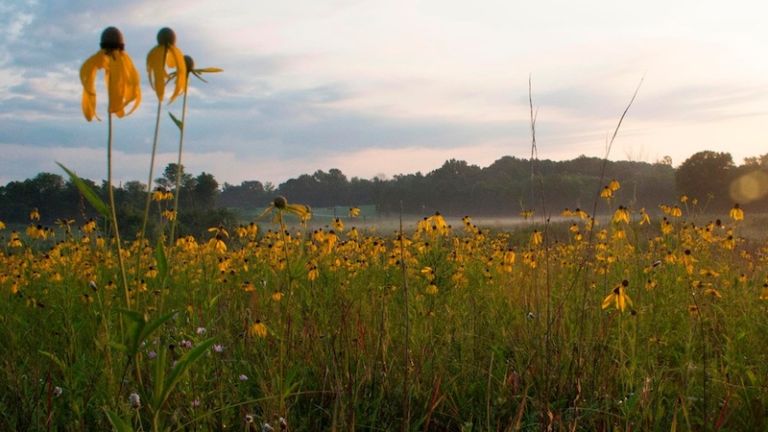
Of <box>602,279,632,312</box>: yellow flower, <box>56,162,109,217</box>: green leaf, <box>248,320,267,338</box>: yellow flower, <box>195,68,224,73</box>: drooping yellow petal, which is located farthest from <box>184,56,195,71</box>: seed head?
<box>602,279,632,312</box>: yellow flower

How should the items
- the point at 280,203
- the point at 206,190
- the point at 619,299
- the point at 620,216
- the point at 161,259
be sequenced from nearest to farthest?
the point at 161,259
the point at 280,203
the point at 619,299
the point at 620,216
the point at 206,190

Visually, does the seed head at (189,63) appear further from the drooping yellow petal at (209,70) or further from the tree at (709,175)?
the tree at (709,175)

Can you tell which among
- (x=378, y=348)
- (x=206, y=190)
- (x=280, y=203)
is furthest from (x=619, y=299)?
(x=206, y=190)

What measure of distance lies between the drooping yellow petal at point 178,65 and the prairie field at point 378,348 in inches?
13.2

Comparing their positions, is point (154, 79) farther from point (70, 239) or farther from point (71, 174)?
point (70, 239)

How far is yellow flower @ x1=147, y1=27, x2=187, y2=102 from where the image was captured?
124 cm

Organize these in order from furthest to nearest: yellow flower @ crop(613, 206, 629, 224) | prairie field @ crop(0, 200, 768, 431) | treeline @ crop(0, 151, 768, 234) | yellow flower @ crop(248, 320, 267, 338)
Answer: treeline @ crop(0, 151, 768, 234), yellow flower @ crop(613, 206, 629, 224), yellow flower @ crop(248, 320, 267, 338), prairie field @ crop(0, 200, 768, 431)

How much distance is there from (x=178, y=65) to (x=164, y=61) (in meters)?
0.03

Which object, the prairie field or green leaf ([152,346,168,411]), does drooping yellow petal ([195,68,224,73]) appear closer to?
the prairie field

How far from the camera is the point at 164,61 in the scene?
4.10 feet

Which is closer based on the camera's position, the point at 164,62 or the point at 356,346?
the point at 164,62

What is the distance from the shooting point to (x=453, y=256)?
5195 mm

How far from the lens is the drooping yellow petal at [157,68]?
1.23m

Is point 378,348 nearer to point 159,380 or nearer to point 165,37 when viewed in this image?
point 159,380
